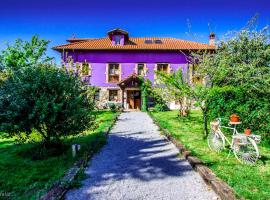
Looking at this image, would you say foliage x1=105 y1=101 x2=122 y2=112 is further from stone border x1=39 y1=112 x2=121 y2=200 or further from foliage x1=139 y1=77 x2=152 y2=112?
stone border x1=39 y1=112 x2=121 y2=200

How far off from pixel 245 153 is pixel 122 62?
872 inches

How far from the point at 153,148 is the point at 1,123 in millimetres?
4670

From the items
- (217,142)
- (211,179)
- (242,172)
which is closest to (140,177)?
(211,179)

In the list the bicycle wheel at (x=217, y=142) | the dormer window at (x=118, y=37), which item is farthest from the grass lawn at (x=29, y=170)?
the dormer window at (x=118, y=37)

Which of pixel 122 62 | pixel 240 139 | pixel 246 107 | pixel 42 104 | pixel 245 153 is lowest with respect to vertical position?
pixel 245 153

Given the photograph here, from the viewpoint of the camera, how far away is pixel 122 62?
2692 centimetres

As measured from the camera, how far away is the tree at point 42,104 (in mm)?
6406

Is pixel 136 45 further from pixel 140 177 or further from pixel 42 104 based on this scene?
pixel 140 177

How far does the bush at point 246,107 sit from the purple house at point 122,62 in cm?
1580

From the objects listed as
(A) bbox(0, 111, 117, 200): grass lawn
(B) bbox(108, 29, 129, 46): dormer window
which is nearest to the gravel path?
(A) bbox(0, 111, 117, 200): grass lawn

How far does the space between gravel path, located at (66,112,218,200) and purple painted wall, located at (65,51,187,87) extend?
19.4 m

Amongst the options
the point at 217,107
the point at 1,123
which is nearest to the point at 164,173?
the point at 1,123

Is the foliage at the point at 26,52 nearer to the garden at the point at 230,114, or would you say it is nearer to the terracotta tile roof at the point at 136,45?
the terracotta tile roof at the point at 136,45

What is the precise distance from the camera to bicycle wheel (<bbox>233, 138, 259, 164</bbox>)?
5848 millimetres
